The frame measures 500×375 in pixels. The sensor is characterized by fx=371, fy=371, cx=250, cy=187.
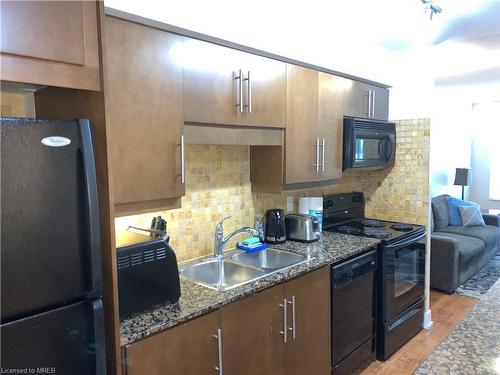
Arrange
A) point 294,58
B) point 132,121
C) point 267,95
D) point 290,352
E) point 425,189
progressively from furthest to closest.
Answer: point 425,189 < point 294,58 < point 267,95 < point 290,352 < point 132,121

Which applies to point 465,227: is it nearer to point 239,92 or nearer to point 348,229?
point 348,229

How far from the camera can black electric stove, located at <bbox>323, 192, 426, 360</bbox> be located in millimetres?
2664

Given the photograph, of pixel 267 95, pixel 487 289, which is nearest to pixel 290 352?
pixel 267 95

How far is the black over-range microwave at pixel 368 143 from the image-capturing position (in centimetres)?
275

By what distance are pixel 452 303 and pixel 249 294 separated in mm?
2928

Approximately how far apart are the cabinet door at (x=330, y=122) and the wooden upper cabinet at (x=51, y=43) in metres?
1.71

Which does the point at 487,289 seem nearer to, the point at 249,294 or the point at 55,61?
the point at 249,294

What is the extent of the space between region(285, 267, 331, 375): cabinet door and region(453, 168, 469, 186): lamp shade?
16.2 feet

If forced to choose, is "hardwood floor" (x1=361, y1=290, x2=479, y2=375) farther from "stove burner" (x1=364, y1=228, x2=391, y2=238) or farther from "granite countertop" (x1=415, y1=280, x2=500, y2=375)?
"stove burner" (x1=364, y1=228, x2=391, y2=238)

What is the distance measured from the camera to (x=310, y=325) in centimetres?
210

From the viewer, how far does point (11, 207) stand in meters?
0.93

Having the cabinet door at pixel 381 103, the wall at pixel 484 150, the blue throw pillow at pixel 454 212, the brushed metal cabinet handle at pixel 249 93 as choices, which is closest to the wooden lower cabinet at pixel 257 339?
the brushed metal cabinet handle at pixel 249 93

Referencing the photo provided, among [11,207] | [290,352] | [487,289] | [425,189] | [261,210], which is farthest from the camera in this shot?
[487,289]

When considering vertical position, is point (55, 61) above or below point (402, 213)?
above
